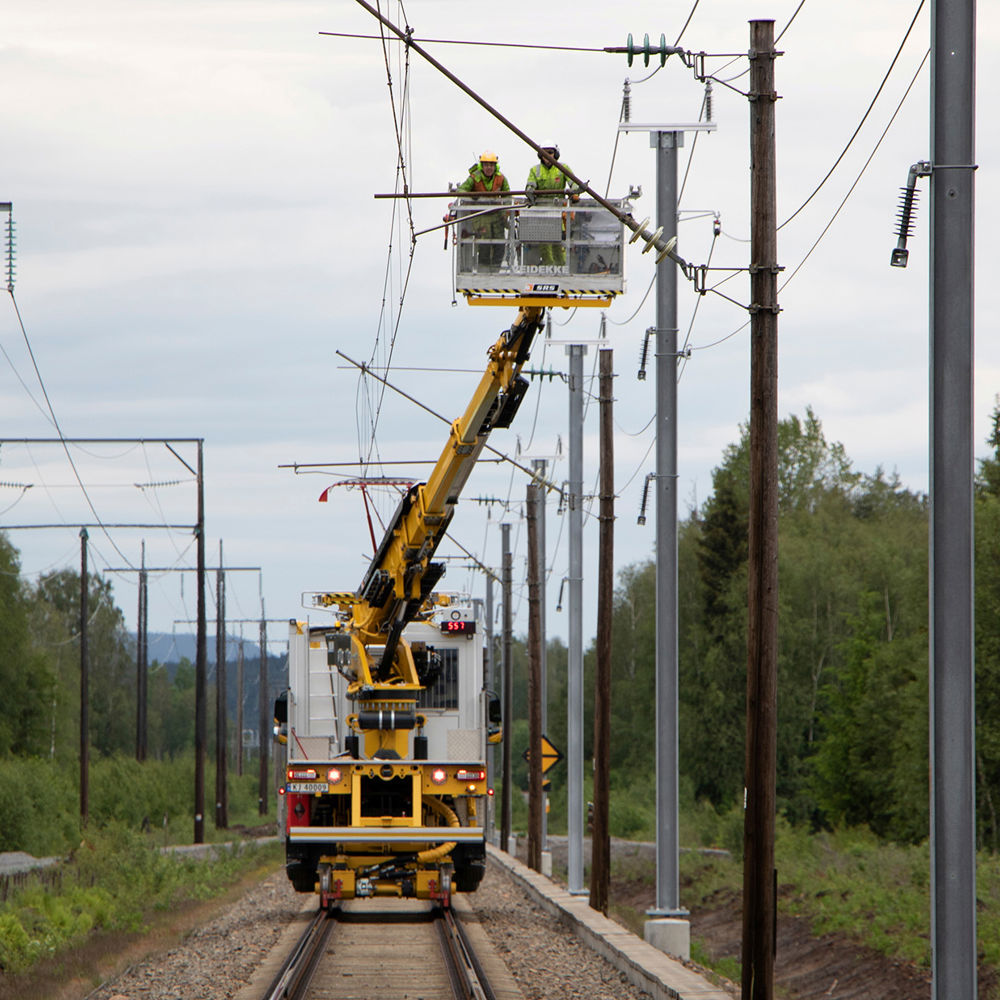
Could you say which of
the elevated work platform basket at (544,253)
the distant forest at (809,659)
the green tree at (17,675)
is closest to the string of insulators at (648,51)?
the elevated work platform basket at (544,253)

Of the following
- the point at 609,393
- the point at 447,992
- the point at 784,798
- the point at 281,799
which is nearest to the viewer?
the point at 447,992

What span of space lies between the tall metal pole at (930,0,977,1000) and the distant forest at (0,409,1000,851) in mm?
33554

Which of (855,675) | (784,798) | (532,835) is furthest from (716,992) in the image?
(784,798)

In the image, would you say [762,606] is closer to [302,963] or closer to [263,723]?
[302,963]

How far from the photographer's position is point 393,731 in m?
21.1

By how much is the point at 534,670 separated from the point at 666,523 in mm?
20197

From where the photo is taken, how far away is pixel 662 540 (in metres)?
18.5

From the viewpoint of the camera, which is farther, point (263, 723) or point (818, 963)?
point (263, 723)

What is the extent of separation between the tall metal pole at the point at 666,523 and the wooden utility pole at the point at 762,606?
506 cm

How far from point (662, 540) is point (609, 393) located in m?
6.55

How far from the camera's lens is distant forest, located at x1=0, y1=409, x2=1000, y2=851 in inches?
1866

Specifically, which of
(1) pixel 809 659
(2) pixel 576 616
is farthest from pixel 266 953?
(1) pixel 809 659

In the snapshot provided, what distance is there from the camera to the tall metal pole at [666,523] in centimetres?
1825

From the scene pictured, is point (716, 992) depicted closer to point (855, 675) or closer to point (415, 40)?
point (415, 40)
